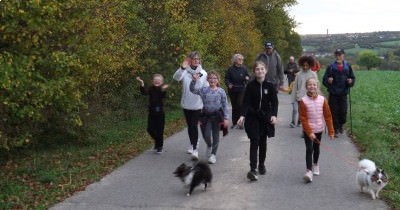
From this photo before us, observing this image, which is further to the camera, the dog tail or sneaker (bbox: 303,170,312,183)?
sneaker (bbox: 303,170,312,183)

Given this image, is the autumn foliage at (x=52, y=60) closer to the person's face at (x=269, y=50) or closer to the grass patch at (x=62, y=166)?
the grass patch at (x=62, y=166)

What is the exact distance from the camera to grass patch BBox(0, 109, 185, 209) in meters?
7.55

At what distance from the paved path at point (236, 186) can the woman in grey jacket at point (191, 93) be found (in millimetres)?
586

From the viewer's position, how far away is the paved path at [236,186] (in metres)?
6.90

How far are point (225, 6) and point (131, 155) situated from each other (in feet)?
62.0

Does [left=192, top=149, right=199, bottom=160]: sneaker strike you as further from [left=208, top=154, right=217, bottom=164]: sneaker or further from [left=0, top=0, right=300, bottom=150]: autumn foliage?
[left=0, top=0, right=300, bottom=150]: autumn foliage

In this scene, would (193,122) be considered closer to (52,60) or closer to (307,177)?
(307,177)

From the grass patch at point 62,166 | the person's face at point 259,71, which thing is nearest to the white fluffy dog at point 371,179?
the person's face at point 259,71

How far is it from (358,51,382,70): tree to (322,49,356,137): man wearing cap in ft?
335

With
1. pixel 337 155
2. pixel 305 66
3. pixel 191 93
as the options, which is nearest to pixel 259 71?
pixel 191 93

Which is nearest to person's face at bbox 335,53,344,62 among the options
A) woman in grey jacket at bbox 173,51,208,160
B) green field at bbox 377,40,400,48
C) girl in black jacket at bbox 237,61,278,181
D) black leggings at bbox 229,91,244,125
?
black leggings at bbox 229,91,244,125

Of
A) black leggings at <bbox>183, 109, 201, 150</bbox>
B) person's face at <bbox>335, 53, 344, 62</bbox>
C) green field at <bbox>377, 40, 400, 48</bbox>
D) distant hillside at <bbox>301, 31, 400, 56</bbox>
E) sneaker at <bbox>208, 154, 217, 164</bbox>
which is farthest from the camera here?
green field at <bbox>377, 40, 400, 48</bbox>

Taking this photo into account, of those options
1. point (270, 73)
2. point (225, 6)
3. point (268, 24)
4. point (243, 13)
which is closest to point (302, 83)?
point (270, 73)

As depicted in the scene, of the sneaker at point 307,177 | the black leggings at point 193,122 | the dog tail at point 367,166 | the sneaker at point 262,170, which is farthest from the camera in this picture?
the black leggings at point 193,122
